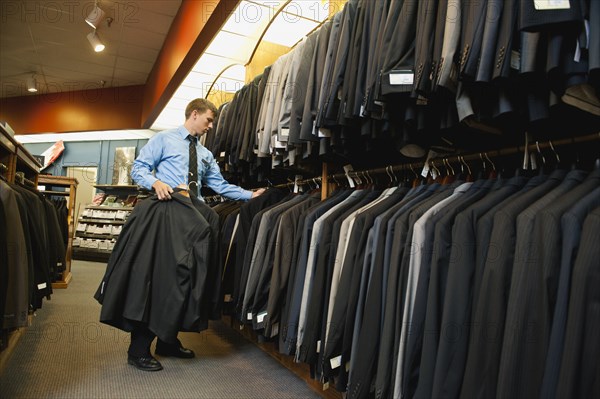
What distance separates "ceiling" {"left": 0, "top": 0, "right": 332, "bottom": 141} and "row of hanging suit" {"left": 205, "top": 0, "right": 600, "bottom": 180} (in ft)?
3.35

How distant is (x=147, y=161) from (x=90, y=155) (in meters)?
7.40

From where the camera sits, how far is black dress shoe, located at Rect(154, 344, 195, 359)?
103 inches

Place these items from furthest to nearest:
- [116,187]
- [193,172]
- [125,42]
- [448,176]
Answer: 1. [116,187]
2. [125,42]
3. [193,172]
4. [448,176]

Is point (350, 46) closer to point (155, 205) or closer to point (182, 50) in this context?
point (155, 205)

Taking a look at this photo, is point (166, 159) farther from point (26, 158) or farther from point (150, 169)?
point (26, 158)

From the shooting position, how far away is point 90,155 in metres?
9.06

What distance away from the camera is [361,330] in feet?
4.73

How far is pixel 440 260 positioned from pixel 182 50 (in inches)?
174

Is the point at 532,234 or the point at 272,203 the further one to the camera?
the point at 272,203

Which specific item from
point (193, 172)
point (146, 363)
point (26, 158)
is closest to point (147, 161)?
point (193, 172)

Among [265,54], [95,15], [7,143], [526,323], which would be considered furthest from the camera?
[95,15]

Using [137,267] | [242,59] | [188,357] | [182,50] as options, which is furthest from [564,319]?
[182,50]

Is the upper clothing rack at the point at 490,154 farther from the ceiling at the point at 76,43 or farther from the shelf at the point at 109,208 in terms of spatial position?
the shelf at the point at 109,208

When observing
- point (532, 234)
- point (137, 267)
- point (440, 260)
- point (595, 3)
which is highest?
point (595, 3)
